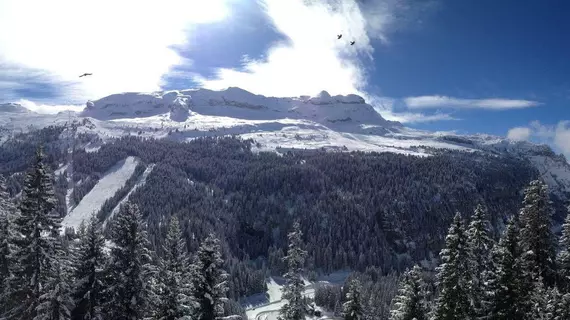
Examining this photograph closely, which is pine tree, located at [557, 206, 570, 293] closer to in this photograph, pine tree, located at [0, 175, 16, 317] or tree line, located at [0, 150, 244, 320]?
tree line, located at [0, 150, 244, 320]

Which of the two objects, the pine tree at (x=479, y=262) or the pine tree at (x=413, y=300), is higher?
the pine tree at (x=479, y=262)

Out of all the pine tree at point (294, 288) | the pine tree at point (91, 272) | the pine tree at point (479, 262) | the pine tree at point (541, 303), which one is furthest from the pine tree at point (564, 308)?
the pine tree at point (91, 272)

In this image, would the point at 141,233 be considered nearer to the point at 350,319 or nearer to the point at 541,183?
the point at 350,319

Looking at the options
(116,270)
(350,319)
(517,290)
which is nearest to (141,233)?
(116,270)

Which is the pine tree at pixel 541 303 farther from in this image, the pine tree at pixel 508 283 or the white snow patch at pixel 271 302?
the white snow patch at pixel 271 302

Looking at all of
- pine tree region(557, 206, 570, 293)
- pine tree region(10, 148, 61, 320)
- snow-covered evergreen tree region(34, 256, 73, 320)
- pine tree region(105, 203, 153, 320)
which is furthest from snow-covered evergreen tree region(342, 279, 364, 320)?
pine tree region(10, 148, 61, 320)

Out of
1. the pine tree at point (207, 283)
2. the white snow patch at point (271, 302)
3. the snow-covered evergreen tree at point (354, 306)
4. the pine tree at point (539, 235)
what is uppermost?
the pine tree at point (539, 235)
